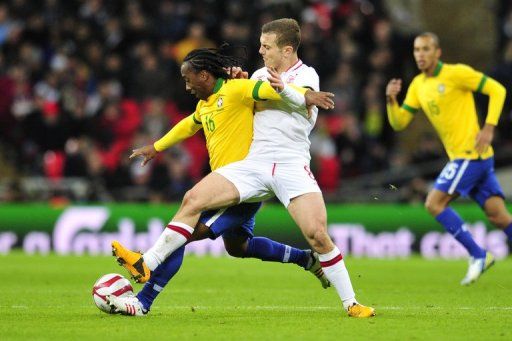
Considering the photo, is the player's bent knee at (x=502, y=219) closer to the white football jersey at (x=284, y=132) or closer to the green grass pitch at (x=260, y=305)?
the green grass pitch at (x=260, y=305)

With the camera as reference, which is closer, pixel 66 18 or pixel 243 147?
pixel 243 147

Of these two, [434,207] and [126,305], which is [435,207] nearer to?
[434,207]

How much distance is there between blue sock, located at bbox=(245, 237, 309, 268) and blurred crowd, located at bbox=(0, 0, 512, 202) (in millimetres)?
8853

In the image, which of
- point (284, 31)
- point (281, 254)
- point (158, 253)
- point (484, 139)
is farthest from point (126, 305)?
point (484, 139)

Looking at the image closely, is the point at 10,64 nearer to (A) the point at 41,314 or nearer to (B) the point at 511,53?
(B) the point at 511,53

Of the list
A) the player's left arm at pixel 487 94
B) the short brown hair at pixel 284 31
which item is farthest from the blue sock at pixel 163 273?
the player's left arm at pixel 487 94

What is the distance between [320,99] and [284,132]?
2.17ft

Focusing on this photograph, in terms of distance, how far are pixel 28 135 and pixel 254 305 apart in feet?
35.2

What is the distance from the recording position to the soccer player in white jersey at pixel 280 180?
8711mm

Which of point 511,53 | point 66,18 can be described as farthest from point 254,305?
point 66,18

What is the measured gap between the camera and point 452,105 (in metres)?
12.9

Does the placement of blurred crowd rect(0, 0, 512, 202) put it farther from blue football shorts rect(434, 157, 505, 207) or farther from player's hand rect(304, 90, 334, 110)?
player's hand rect(304, 90, 334, 110)

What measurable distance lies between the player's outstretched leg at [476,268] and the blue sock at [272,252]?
3.01 meters

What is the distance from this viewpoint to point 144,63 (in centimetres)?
1989
